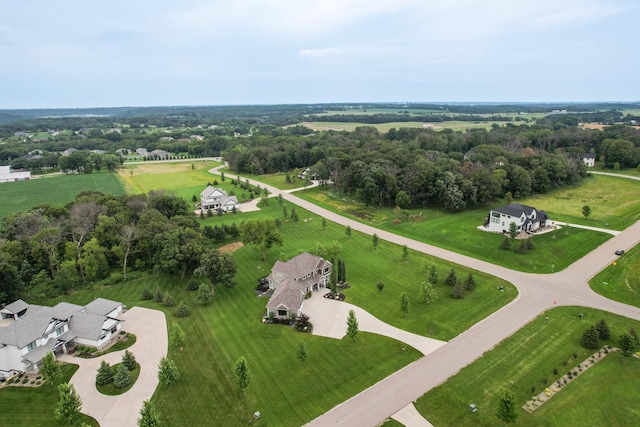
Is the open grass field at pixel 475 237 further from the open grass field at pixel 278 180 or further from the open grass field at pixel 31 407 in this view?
the open grass field at pixel 31 407

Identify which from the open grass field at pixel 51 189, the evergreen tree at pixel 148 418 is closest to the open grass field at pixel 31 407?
the evergreen tree at pixel 148 418

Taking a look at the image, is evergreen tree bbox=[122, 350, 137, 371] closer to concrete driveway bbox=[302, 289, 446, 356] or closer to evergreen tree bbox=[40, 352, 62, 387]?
evergreen tree bbox=[40, 352, 62, 387]

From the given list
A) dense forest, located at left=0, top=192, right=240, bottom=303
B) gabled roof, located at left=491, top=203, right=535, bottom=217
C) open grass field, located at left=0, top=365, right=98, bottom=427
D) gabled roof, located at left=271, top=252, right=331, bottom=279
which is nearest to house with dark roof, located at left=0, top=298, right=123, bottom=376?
open grass field, located at left=0, top=365, right=98, bottom=427

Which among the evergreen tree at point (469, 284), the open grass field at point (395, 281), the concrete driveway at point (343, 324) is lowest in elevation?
the concrete driveway at point (343, 324)

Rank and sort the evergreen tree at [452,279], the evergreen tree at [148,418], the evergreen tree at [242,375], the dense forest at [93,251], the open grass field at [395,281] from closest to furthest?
1. the evergreen tree at [148,418]
2. the evergreen tree at [242,375]
3. the open grass field at [395,281]
4. the dense forest at [93,251]
5. the evergreen tree at [452,279]

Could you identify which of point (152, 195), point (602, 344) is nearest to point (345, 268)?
point (602, 344)

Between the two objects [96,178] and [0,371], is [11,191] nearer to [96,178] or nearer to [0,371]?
[96,178]

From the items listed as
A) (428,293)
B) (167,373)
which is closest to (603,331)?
(428,293)
